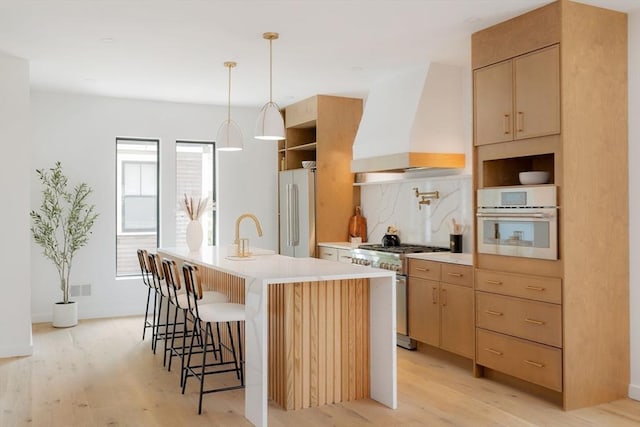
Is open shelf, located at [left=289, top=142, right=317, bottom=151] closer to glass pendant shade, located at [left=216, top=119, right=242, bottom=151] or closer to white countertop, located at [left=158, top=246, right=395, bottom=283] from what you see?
glass pendant shade, located at [left=216, top=119, right=242, bottom=151]

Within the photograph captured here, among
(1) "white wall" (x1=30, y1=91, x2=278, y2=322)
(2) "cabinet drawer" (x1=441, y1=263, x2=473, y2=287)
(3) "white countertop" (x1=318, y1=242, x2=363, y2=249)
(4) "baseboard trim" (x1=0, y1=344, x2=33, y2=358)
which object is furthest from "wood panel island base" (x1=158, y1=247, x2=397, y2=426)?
(1) "white wall" (x1=30, y1=91, x2=278, y2=322)

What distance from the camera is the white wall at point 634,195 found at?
3.96m

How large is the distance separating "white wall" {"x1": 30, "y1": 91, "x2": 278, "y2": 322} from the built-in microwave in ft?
13.6

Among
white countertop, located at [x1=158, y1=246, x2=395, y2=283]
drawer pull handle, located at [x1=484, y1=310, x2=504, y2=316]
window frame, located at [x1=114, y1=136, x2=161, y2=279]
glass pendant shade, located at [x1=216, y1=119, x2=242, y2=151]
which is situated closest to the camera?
white countertop, located at [x1=158, y1=246, x2=395, y2=283]

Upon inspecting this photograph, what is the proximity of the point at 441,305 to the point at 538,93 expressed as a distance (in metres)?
1.97

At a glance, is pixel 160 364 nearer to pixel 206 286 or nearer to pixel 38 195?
pixel 206 286

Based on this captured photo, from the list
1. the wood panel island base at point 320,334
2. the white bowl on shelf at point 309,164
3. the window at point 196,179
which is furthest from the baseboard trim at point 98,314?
the wood panel island base at point 320,334

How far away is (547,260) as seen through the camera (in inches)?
152

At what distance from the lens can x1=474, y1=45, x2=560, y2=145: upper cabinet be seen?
380 centimetres

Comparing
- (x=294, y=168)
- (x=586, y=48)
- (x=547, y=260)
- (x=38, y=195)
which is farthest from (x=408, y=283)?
(x=38, y=195)

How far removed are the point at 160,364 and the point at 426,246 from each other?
2826 millimetres

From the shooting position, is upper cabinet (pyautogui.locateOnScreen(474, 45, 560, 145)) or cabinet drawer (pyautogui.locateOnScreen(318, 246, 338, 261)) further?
cabinet drawer (pyautogui.locateOnScreen(318, 246, 338, 261))

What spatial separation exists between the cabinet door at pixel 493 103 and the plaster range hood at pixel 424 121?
93 cm

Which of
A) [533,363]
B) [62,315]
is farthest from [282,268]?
[62,315]
